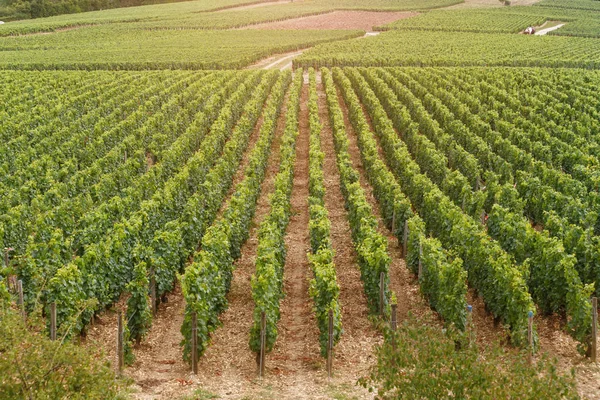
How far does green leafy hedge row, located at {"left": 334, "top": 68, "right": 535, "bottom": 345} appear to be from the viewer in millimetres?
16438

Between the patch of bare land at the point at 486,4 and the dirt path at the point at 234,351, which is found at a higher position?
the patch of bare land at the point at 486,4

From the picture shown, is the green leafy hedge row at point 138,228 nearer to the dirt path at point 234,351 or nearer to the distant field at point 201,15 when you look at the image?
the dirt path at point 234,351

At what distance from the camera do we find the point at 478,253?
1873cm

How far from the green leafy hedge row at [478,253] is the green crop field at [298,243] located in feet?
0.24

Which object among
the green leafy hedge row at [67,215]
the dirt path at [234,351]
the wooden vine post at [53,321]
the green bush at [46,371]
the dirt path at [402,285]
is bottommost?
the dirt path at [402,285]

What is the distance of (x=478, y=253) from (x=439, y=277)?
5.97ft

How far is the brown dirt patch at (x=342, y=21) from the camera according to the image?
106 meters

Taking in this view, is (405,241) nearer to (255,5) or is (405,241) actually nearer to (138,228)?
(138,228)

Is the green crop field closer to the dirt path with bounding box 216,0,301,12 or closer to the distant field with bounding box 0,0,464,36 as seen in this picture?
the distant field with bounding box 0,0,464,36

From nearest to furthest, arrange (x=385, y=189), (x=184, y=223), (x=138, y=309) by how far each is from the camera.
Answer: (x=138, y=309) → (x=184, y=223) → (x=385, y=189)

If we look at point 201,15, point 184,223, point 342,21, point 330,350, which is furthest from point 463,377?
point 201,15

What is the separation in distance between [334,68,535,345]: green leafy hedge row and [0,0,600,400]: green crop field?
0.24 feet

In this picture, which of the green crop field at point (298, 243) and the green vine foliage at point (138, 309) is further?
the green vine foliage at point (138, 309)

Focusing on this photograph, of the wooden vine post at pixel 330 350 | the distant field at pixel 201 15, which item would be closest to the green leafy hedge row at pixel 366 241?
the wooden vine post at pixel 330 350
